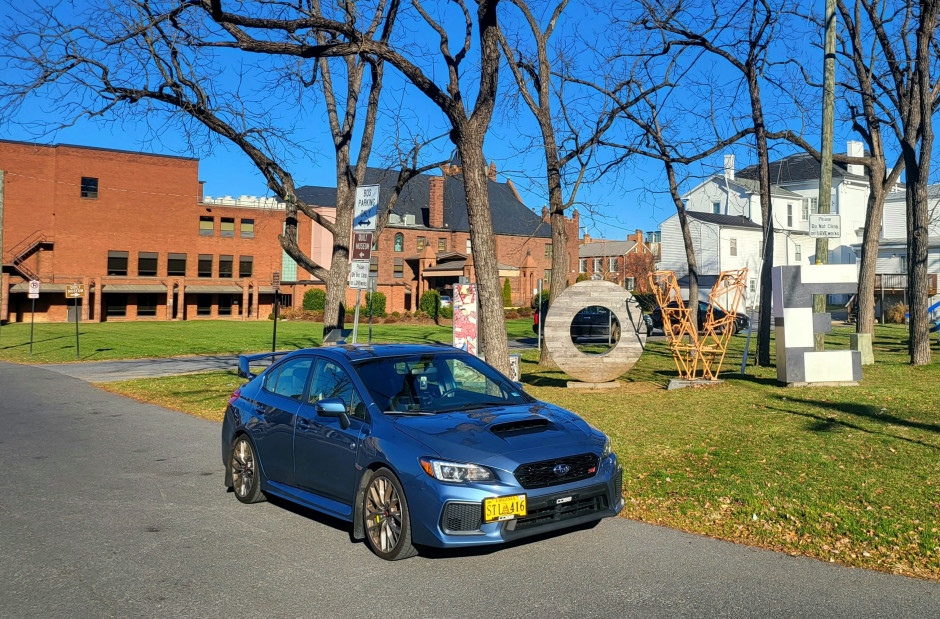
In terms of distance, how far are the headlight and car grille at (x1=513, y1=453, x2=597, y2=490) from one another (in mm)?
211

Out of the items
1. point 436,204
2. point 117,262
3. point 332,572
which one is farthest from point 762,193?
point 436,204

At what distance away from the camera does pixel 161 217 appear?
6650 centimetres

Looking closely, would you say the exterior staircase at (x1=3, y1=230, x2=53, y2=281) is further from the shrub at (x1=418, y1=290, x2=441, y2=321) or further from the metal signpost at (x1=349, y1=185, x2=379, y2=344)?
the metal signpost at (x1=349, y1=185, x2=379, y2=344)

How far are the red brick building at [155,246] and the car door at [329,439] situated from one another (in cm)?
5074

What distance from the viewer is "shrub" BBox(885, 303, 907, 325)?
4375 cm

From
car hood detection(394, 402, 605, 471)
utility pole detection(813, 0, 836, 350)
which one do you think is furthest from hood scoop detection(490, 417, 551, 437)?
utility pole detection(813, 0, 836, 350)

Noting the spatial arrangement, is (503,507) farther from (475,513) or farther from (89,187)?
(89,187)

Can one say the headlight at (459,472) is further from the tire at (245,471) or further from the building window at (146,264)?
the building window at (146,264)

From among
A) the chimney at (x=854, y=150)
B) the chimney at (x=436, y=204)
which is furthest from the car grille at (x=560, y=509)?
the chimney at (x=436, y=204)

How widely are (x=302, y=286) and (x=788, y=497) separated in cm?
6475

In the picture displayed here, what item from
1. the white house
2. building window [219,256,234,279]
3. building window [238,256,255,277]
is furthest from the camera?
building window [238,256,255,277]

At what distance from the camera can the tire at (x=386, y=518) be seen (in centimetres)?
585

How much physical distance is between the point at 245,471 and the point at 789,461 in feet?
18.0

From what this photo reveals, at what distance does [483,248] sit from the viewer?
1380cm
